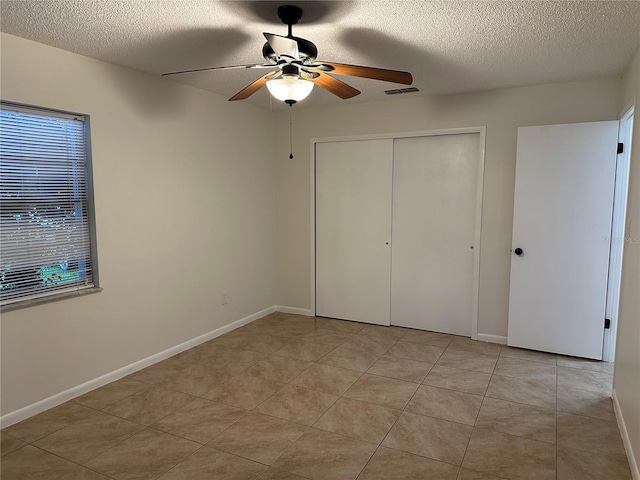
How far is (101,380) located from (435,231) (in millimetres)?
3229

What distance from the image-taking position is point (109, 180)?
10.5 feet

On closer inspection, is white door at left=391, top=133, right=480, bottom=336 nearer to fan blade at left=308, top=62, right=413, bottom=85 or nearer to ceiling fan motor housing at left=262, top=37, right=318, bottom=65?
fan blade at left=308, top=62, right=413, bottom=85

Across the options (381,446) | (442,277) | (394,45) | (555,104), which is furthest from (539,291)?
(394,45)

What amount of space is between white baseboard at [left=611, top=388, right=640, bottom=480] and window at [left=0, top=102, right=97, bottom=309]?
11.4ft

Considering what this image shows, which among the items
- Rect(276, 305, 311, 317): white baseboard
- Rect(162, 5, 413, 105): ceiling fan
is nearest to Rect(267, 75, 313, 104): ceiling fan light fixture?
Rect(162, 5, 413, 105): ceiling fan

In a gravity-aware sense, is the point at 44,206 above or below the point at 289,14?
below

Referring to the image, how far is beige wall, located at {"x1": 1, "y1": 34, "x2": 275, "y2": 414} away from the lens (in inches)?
110

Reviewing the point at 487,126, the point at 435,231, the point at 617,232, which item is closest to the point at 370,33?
the point at 487,126

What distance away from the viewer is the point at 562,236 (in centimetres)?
372

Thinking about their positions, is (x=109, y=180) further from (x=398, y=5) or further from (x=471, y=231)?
(x=471, y=231)

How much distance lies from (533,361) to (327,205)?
2543mm

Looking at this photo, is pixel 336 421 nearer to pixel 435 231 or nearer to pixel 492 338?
pixel 492 338

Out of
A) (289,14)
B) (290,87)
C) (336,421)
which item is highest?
(289,14)

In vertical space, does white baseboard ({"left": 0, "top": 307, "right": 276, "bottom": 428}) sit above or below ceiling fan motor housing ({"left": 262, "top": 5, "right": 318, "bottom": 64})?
below
